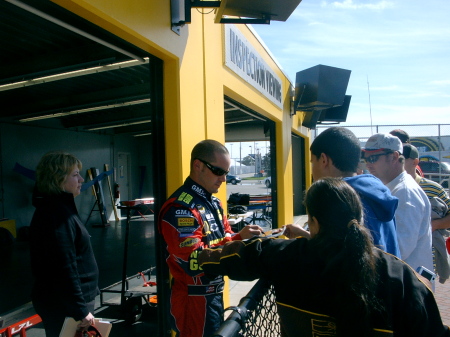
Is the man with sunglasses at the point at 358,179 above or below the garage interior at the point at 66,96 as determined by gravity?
below

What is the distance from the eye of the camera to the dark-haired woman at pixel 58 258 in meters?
2.39

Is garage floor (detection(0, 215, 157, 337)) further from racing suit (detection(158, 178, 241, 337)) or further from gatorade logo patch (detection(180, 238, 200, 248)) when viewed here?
gatorade logo patch (detection(180, 238, 200, 248))

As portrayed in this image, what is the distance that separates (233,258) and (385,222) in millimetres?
813

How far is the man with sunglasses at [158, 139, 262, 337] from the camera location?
2.22 m

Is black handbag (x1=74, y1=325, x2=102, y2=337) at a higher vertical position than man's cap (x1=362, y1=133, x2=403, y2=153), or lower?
lower

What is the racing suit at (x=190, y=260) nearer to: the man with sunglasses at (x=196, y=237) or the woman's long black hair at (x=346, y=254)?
the man with sunglasses at (x=196, y=237)

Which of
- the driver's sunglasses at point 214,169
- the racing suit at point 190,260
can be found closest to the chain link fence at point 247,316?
the racing suit at point 190,260

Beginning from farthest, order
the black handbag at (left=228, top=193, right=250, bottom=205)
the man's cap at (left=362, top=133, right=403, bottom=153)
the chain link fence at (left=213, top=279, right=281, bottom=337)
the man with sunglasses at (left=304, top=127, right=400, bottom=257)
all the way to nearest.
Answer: the black handbag at (left=228, top=193, right=250, bottom=205), the man's cap at (left=362, top=133, right=403, bottom=153), the man with sunglasses at (left=304, top=127, right=400, bottom=257), the chain link fence at (left=213, top=279, right=281, bottom=337)

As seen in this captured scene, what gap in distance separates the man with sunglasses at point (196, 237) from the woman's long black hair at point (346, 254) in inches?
36.8

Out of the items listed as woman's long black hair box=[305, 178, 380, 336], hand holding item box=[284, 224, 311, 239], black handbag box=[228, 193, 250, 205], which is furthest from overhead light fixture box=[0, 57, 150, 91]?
black handbag box=[228, 193, 250, 205]

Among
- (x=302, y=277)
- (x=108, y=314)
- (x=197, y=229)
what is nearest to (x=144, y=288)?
(x=108, y=314)

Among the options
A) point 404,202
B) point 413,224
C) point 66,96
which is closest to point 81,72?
point 66,96

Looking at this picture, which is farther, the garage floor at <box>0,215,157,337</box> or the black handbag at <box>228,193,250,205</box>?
the black handbag at <box>228,193,250,205</box>

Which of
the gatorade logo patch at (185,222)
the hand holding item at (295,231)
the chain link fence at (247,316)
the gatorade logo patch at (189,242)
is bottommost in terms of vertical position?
the chain link fence at (247,316)
